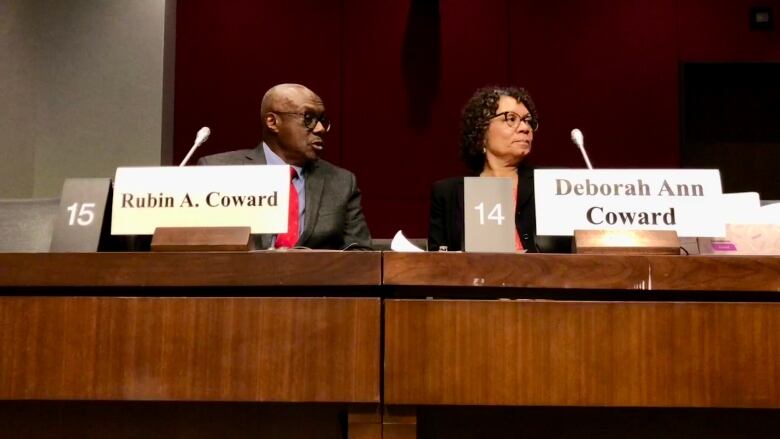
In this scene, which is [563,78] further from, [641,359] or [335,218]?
[641,359]

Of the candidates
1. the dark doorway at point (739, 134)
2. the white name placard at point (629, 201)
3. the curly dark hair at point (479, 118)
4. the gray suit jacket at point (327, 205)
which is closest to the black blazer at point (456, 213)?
the curly dark hair at point (479, 118)

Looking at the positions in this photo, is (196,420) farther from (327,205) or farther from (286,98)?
(286,98)

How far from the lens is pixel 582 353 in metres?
0.87

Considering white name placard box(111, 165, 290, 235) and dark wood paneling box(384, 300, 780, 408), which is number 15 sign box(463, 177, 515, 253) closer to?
dark wood paneling box(384, 300, 780, 408)

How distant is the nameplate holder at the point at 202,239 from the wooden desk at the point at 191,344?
65 millimetres

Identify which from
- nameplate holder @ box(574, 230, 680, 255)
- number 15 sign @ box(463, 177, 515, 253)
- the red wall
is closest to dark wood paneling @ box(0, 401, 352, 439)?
number 15 sign @ box(463, 177, 515, 253)

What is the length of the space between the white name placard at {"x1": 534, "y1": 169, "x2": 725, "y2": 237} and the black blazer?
2.53 feet

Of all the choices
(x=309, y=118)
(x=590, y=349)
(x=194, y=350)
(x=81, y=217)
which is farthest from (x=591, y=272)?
(x=309, y=118)

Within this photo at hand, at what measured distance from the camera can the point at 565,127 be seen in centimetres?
342

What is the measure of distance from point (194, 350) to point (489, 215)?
1.55 ft

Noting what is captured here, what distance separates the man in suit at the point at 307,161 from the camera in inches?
79.9

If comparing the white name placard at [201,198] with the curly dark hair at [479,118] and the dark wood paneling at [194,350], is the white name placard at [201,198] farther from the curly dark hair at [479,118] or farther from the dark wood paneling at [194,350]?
the curly dark hair at [479,118]

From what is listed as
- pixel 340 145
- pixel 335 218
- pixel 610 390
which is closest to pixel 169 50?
pixel 340 145

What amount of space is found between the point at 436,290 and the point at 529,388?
0.17 meters
